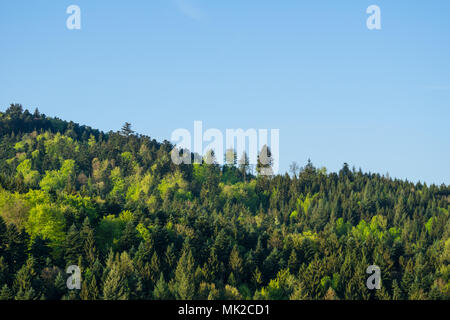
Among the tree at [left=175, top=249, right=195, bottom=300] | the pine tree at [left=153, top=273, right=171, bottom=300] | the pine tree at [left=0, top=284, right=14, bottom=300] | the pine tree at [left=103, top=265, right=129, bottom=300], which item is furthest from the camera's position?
the tree at [left=175, top=249, right=195, bottom=300]

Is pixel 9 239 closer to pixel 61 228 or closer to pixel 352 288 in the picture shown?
pixel 61 228

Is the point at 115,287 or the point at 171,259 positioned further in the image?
the point at 171,259

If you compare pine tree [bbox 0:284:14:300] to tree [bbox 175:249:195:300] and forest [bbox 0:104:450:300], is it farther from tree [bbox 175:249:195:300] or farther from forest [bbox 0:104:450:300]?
tree [bbox 175:249:195:300]

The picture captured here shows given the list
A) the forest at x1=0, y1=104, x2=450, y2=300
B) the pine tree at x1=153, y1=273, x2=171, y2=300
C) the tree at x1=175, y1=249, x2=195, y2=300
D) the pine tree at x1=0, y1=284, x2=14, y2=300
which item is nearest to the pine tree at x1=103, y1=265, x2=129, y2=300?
the forest at x1=0, y1=104, x2=450, y2=300

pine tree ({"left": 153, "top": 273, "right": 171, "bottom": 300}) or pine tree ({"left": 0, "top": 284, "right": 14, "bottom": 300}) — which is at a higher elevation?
Result: pine tree ({"left": 0, "top": 284, "right": 14, "bottom": 300})

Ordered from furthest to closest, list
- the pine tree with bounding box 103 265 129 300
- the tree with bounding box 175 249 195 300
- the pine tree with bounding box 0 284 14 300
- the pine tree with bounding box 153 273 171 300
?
the tree with bounding box 175 249 195 300 < the pine tree with bounding box 153 273 171 300 < the pine tree with bounding box 103 265 129 300 < the pine tree with bounding box 0 284 14 300

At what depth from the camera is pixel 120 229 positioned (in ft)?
422

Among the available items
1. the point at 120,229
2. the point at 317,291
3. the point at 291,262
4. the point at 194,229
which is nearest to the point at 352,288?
the point at 317,291

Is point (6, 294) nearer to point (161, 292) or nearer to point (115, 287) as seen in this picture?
point (115, 287)

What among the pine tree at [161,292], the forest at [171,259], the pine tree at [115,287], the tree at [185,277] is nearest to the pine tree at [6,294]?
the forest at [171,259]

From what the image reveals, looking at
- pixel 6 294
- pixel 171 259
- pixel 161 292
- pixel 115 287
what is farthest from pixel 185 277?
pixel 6 294

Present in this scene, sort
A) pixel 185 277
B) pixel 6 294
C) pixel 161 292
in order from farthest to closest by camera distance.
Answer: pixel 185 277, pixel 161 292, pixel 6 294
